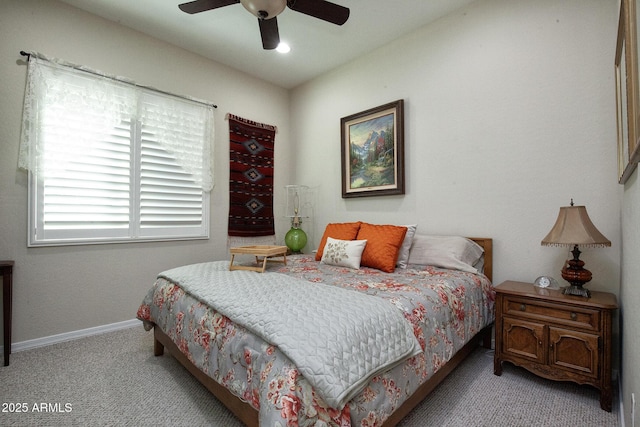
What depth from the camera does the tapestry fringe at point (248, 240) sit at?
3.71 m

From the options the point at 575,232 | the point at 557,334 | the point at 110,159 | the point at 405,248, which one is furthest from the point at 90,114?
the point at 557,334

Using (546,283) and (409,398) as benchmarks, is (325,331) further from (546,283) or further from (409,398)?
(546,283)

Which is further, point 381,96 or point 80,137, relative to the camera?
point 381,96

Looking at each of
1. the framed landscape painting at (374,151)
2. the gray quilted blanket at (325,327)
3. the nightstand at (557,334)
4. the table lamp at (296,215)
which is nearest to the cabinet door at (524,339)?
the nightstand at (557,334)

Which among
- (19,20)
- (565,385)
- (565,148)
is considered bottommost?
(565,385)

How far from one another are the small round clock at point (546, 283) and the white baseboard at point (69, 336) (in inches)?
139

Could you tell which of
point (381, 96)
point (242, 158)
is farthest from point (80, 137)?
point (381, 96)

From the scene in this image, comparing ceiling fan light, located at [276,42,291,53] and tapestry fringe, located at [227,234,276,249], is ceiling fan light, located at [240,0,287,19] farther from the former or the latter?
tapestry fringe, located at [227,234,276,249]

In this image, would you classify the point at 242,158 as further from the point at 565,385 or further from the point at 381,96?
the point at 565,385

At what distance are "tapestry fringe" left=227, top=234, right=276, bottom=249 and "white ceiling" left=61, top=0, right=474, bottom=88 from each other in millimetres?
2151

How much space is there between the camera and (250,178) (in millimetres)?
3859

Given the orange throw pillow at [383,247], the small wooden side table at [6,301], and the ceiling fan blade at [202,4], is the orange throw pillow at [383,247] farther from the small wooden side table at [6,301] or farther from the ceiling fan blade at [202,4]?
the small wooden side table at [6,301]

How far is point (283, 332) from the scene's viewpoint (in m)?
1.15

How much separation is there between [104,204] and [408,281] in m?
2.77
